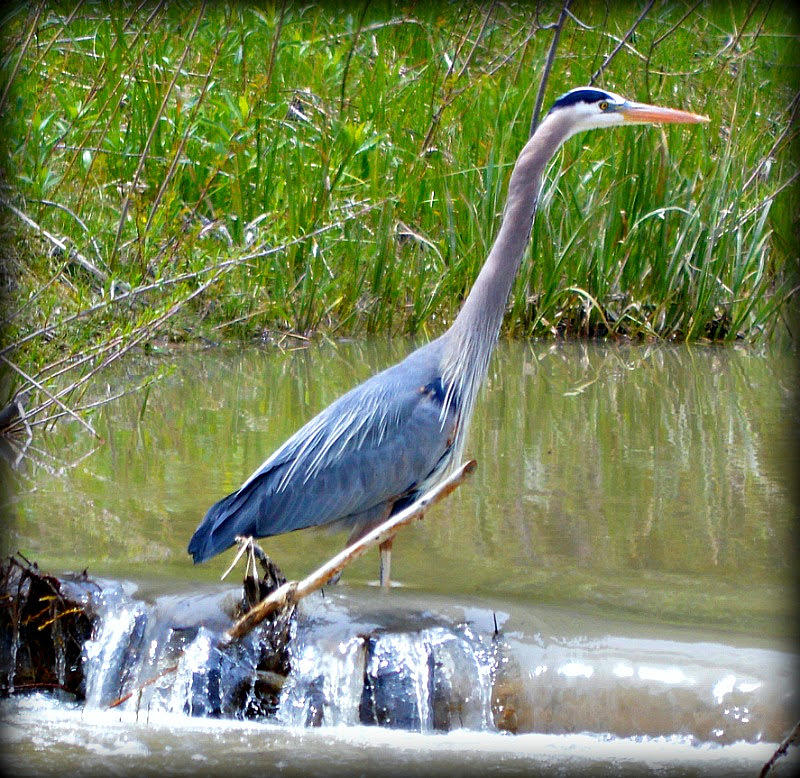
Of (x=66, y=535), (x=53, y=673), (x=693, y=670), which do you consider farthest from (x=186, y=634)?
(x=693, y=670)

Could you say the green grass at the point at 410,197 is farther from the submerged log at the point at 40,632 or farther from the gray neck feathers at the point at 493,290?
the submerged log at the point at 40,632

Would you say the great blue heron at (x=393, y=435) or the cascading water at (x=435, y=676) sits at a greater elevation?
the great blue heron at (x=393, y=435)

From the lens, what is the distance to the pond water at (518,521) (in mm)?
2529

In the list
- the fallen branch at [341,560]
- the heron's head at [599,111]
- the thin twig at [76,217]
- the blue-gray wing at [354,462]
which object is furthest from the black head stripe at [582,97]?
the thin twig at [76,217]

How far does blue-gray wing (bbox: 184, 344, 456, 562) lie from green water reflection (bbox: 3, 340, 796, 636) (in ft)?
0.60

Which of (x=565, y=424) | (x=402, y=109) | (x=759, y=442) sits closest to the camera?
(x=759, y=442)

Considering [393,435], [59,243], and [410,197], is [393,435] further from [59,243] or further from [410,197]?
[410,197]

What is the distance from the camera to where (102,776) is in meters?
2.33

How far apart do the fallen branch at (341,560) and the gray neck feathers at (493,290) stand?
99 cm

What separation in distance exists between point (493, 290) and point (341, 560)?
52.8 inches

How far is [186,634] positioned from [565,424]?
2.22 meters

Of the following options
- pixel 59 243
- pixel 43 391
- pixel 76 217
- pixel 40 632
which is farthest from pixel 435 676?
pixel 76 217

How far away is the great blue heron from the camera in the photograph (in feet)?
10.2

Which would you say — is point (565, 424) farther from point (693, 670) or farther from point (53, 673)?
point (53, 673)
